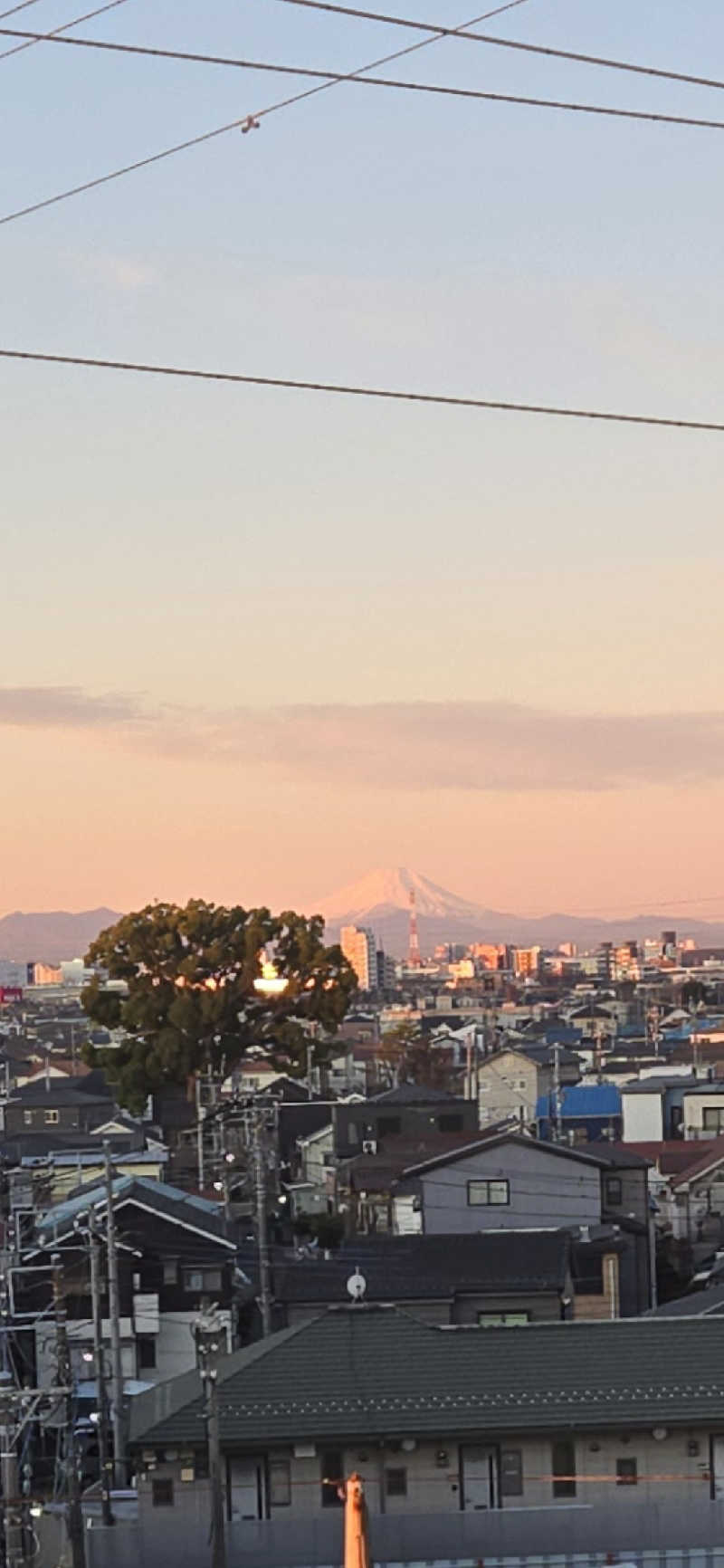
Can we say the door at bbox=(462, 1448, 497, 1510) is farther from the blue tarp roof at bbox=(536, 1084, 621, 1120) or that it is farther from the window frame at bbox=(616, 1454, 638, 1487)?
the blue tarp roof at bbox=(536, 1084, 621, 1120)

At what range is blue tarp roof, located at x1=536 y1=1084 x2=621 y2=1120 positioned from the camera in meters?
46.1

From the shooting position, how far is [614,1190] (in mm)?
30062

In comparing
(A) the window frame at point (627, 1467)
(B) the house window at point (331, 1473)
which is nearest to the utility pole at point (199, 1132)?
(B) the house window at point (331, 1473)

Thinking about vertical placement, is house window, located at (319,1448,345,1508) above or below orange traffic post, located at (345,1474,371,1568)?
below

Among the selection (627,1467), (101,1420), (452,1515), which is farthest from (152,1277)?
(452,1515)

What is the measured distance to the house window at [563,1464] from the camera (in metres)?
17.0

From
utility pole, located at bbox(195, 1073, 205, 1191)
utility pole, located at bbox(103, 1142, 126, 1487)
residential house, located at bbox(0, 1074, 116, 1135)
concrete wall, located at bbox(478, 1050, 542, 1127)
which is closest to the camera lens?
utility pole, located at bbox(103, 1142, 126, 1487)

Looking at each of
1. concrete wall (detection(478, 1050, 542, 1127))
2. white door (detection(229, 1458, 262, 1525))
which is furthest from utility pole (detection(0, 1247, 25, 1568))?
Result: concrete wall (detection(478, 1050, 542, 1127))

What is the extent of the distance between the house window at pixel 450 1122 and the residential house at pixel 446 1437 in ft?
67.0

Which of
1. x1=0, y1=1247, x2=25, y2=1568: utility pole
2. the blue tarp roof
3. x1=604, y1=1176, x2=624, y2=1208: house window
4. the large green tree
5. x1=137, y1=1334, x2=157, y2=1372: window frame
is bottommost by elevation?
x1=137, y1=1334, x2=157, y2=1372: window frame

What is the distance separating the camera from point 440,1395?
17.4m

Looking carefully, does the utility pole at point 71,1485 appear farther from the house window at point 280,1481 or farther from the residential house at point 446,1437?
the house window at point 280,1481

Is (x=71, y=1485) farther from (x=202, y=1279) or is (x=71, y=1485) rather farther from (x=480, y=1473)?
(x=202, y=1279)

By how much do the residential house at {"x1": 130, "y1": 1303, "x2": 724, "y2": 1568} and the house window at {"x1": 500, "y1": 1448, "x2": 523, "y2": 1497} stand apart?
0.5 inches
